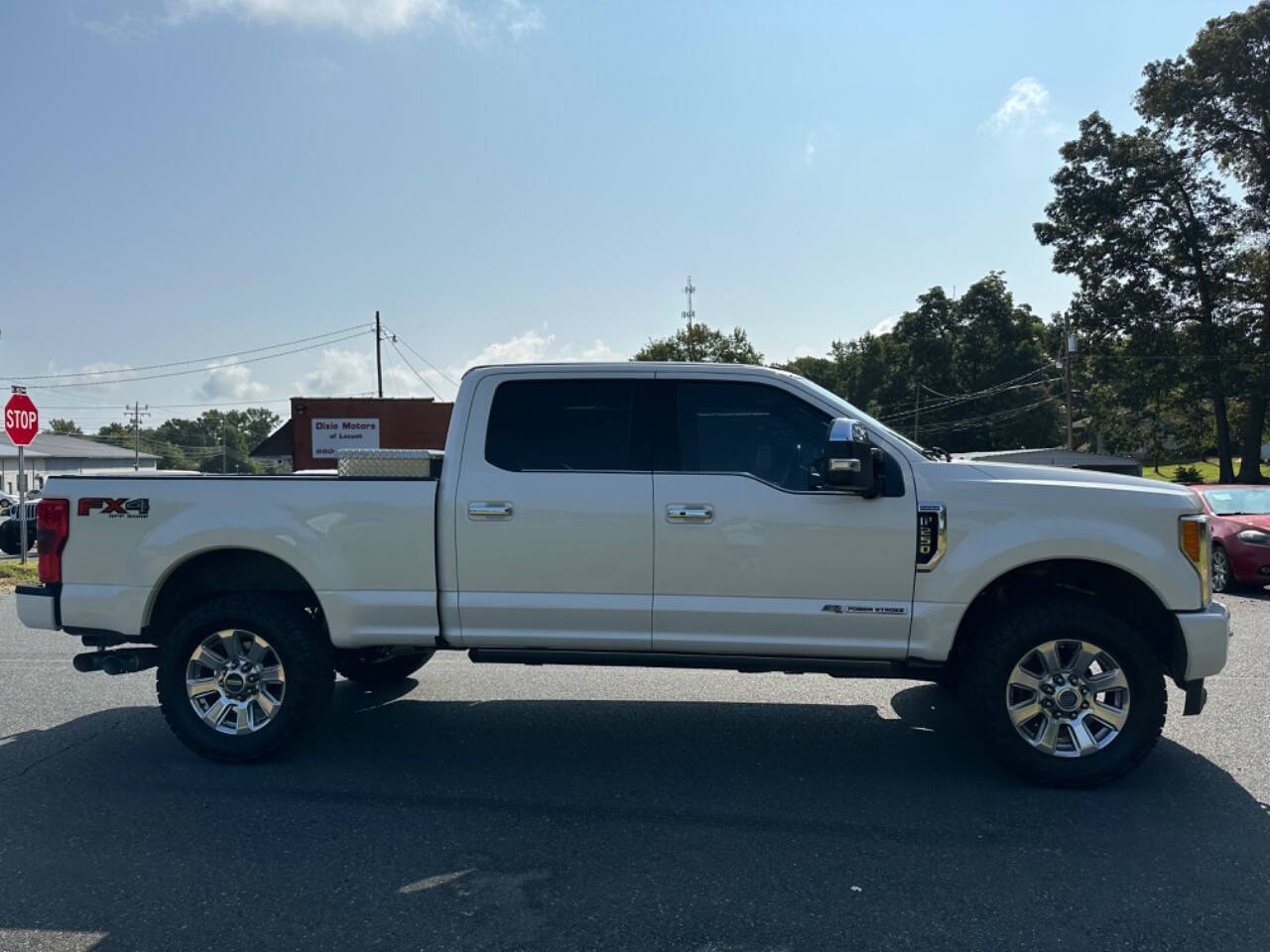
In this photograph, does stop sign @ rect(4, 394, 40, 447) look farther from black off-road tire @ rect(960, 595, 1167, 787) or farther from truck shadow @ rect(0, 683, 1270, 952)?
black off-road tire @ rect(960, 595, 1167, 787)

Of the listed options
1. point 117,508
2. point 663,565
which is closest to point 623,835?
point 663,565

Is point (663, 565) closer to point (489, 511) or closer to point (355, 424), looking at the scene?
point (489, 511)

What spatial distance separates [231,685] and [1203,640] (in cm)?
511

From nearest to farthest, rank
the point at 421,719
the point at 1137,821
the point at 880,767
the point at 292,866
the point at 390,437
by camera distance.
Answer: the point at 292,866
the point at 1137,821
the point at 880,767
the point at 421,719
the point at 390,437

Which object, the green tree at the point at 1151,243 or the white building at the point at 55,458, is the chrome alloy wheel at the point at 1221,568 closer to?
the green tree at the point at 1151,243

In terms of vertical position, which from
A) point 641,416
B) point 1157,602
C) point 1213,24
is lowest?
point 1157,602

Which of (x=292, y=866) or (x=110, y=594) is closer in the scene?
(x=292, y=866)

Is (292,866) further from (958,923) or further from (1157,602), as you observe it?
(1157,602)

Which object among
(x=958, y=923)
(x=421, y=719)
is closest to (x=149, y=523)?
(x=421, y=719)

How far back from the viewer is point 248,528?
513 cm

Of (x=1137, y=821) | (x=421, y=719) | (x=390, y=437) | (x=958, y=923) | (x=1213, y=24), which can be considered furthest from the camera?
(x=1213, y=24)

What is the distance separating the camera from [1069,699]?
4727mm

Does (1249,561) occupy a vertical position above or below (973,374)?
below

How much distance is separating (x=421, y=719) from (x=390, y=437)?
21704mm
